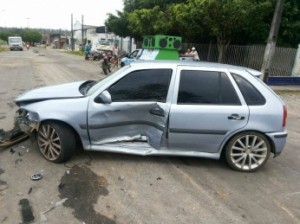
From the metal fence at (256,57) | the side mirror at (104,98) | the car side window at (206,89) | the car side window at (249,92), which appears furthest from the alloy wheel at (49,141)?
the metal fence at (256,57)

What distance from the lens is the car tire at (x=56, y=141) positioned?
15.7 ft

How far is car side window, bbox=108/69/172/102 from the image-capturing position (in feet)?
15.8

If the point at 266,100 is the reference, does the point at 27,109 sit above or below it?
below

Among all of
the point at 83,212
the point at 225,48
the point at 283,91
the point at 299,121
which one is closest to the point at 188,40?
the point at 225,48

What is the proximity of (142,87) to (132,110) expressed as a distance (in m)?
0.36

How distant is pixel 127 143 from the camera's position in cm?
497

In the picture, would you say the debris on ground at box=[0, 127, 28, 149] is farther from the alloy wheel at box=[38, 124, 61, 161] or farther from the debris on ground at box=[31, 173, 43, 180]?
the debris on ground at box=[31, 173, 43, 180]

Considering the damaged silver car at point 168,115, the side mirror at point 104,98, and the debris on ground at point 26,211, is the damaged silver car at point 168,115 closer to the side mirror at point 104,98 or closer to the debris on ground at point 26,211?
the side mirror at point 104,98

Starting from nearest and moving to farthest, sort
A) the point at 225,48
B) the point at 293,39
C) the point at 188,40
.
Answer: the point at 293,39 < the point at 225,48 < the point at 188,40

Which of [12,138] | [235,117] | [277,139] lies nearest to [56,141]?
[12,138]

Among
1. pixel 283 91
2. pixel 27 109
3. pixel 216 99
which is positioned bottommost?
pixel 283 91

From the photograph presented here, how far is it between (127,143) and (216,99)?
142cm

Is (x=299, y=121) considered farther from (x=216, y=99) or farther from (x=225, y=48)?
(x=225, y=48)

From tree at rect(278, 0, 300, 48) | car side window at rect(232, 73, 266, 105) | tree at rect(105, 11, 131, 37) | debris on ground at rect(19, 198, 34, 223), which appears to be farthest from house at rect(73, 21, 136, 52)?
debris on ground at rect(19, 198, 34, 223)
